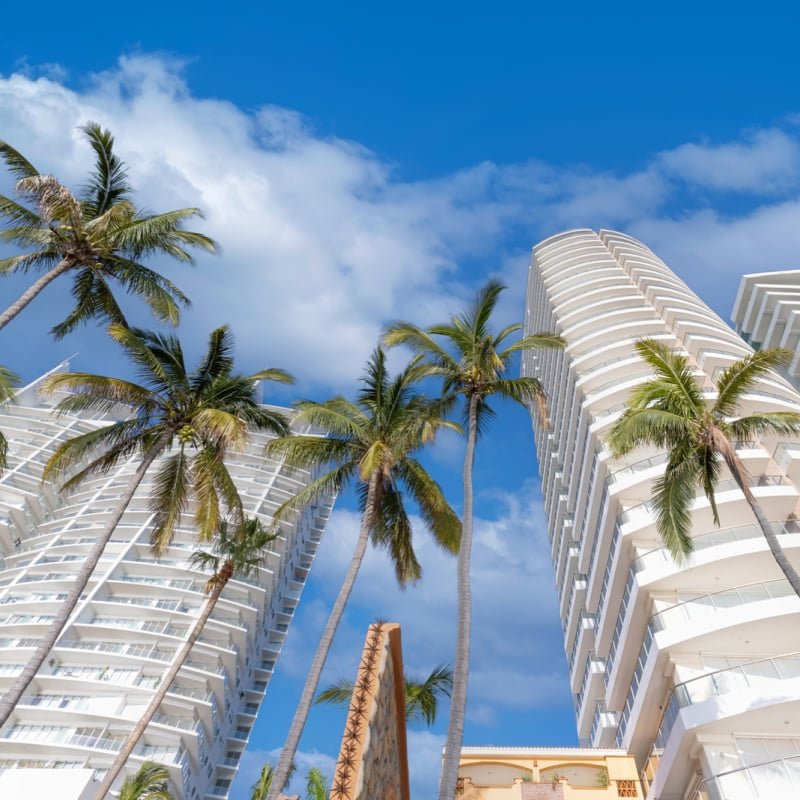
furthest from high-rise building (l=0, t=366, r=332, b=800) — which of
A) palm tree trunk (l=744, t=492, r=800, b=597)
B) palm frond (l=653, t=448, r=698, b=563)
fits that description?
palm tree trunk (l=744, t=492, r=800, b=597)

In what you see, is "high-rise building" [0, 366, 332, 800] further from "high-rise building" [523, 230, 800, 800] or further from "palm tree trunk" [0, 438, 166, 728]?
"high-rise building" [523, 230, 800, 800]

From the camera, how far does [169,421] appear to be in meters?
21.6

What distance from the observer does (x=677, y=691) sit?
834 inches

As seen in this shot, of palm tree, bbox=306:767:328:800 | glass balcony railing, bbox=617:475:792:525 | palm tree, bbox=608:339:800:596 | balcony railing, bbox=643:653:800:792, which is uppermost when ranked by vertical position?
glass balcony railing, bbox=617:475:792:525

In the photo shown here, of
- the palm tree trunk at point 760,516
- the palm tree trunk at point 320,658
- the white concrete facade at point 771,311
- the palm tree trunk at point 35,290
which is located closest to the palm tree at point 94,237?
the palm tree trunk at point 35,290

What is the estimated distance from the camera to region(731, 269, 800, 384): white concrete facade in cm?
5425

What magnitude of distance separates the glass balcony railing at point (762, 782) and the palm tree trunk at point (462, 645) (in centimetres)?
806

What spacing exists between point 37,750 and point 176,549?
57.7ft

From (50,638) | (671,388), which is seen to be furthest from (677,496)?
(50,638)

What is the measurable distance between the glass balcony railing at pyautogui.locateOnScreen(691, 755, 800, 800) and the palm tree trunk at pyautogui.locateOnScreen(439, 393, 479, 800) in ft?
26.4

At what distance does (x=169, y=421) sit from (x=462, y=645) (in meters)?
11.2

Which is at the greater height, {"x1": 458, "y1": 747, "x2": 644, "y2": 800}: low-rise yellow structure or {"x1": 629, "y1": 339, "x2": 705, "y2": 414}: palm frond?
{"x1": 629, "y1": 339, "x2": 705, "y2": 414}: palm frond

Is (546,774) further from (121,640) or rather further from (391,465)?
(121,640)

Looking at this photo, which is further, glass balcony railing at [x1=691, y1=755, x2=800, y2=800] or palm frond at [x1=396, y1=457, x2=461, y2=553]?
palm frond at [x1=396, y1=457, x2=461, y2=553]
